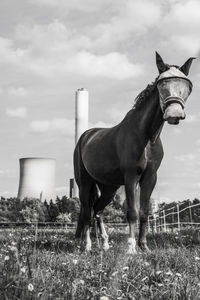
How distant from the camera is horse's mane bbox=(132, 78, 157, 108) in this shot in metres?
5.68

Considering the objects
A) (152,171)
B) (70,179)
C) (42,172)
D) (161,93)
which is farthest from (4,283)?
(70,179)

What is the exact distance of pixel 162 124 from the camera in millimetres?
5781

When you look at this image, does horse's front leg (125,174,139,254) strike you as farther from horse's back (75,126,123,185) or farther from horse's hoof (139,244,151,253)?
horse's back (75,126,123,185)

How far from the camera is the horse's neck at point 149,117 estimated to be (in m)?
5.66

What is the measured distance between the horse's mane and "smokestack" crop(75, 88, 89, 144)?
6935 cm

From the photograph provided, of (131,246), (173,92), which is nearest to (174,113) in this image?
(173,92)

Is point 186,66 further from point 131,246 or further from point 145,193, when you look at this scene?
point 131,246

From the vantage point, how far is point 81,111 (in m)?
77.6

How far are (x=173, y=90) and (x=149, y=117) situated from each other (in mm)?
716

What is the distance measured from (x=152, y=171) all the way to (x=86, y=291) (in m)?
3.47

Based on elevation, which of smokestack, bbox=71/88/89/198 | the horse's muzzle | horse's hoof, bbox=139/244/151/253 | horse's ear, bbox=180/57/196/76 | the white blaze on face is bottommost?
horse's hoof, bbox=139/244/151/253

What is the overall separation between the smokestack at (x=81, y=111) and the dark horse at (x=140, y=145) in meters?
68.6


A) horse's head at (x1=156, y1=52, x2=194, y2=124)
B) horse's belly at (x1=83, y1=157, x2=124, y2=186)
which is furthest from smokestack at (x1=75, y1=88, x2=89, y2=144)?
horse's head at (x1=156, y1=52, x2=194, y2=124)

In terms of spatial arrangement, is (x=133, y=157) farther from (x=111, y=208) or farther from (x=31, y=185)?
(x=111, y=208)
